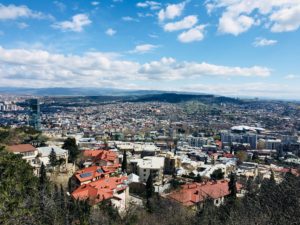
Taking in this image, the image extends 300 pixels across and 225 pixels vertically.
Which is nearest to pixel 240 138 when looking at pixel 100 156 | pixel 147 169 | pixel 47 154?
pixel 147 169

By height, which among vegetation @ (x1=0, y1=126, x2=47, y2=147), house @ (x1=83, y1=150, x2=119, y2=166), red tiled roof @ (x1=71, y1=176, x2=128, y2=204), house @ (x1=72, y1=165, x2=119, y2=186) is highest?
vegetation @ (x1=0, y1=126, x2=47, y2=147)

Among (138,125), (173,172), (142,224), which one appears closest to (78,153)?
(173,172)

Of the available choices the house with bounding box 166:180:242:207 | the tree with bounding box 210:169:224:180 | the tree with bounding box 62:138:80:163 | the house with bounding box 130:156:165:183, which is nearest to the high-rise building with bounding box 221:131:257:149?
the tree with bounding box 210:169:224:180

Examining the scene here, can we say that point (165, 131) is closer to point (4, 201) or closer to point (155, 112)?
point (155, 112)

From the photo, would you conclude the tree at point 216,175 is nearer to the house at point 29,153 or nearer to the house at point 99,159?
the house at point 99,159

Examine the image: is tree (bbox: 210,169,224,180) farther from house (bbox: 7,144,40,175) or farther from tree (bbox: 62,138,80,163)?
house (bbox: 7,144,40,175)
